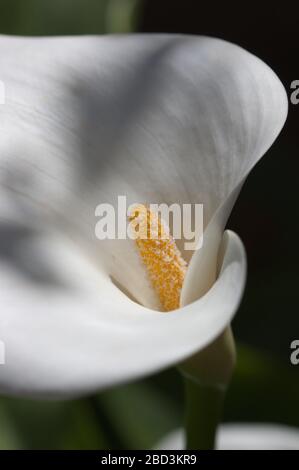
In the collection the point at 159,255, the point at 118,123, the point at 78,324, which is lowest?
the point at 78,324

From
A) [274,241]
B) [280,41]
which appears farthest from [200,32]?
[274,241]

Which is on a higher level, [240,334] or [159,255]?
[240,334]

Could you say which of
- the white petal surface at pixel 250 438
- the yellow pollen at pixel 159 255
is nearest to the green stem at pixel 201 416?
the yellow pollen at pixel 159 255

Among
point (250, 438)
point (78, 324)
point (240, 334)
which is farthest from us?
point (240, 334)

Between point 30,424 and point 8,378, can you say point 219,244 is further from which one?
point 30,424

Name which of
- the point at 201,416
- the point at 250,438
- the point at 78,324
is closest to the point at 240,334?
the point at 250,438

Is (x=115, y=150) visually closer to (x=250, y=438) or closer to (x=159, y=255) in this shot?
Answer: (x=159, y=255)

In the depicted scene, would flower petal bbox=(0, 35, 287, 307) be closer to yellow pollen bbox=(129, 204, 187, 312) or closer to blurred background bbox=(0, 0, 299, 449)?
yellow pollen bbox=(129, 204, 187, 312)

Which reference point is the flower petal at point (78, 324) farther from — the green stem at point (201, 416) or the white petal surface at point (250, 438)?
the white petal surface at point (250, 438)
